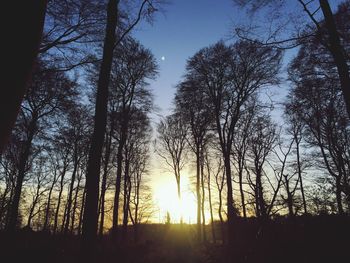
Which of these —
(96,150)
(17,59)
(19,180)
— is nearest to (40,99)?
(19,180)

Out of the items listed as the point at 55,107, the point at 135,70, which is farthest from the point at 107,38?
the point at 135,70

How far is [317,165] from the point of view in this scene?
19.4m

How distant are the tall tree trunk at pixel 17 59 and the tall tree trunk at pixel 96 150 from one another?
13.8 feet

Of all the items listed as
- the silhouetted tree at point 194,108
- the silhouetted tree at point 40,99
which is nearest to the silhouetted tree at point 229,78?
the silhouetted tree at point 194,108

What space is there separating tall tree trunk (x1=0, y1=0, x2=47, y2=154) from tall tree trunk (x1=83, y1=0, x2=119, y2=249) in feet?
13.8

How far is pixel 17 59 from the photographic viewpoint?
1.03m

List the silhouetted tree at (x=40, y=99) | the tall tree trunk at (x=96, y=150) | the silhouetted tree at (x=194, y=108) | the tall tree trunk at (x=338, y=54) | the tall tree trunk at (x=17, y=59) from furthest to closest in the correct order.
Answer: the silhouetted tree at (x=194, y=108) < the silhouetted tree at (x=40, y=99) < the tall tree trunk at (x=338, y=54) < the tall tree trunk at (x=96, y=150) < the tall tree trunk at (x=17, y=59)

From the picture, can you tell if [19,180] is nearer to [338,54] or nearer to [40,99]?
[40,99]

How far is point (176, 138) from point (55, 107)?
13.0 m

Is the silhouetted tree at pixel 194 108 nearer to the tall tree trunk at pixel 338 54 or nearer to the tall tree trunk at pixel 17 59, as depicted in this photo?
the tall tree trunk at pixel 338 54

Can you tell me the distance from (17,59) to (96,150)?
→ 436cm

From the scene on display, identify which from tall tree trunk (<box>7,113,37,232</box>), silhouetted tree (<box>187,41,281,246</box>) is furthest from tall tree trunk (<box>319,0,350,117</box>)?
tall tree trunk (<box>7,113,37,232</box>)

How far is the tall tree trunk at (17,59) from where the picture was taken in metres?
0.99

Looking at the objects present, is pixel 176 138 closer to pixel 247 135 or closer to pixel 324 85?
pixel 247 135
